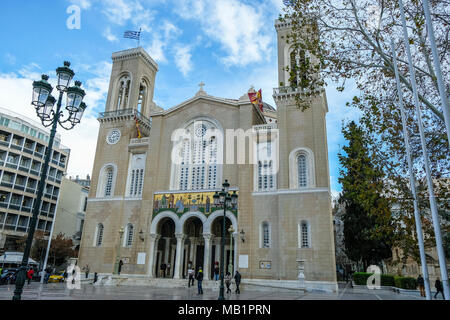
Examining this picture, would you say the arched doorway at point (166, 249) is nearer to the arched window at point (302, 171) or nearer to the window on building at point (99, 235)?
the window on building at point (99, 235)

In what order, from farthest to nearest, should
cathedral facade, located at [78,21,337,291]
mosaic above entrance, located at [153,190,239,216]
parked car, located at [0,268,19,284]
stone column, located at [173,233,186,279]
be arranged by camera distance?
mosaic above entrance, located at [153,190,239,216] < stone column, located at [173,233,186,279] < parked car, located at [0,268,19,284] < cathedral facade, located at [78,21,337,291]

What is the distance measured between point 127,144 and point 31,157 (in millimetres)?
19142

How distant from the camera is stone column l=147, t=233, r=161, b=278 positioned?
94.5 feet

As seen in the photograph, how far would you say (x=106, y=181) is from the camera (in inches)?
1353

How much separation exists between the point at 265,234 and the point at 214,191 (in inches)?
225

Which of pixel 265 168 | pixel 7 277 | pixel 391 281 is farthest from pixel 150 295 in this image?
pixel 391 281

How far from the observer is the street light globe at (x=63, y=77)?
11852 mm

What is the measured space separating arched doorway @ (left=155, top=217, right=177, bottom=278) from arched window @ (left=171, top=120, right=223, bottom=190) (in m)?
4.15

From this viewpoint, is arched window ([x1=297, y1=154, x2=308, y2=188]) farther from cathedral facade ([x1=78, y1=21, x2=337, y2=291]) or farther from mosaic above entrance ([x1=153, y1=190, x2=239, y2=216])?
mosaic above entrance ([x1=153, y1=190, x2=239, y2=216])

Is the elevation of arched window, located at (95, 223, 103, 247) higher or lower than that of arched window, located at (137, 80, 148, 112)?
lower

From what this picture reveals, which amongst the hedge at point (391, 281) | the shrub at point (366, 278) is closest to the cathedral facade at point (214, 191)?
the hedge at point (391, 281)

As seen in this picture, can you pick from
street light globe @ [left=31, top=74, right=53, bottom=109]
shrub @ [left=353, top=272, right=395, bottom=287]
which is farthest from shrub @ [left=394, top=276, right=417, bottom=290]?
street light globe @ [left=31, top=74, right=53, bottom=109]

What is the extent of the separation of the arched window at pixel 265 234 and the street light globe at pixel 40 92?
19510 mm

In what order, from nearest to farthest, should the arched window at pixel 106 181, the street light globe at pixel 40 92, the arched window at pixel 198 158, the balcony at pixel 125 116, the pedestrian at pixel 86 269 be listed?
the street light globe at pixel 40 92 < the pedestrian at pixel 86 269 < the arched window at pixel 198 158 < the arched window at pixel 106 181 < the balcony at pixel 125 116
